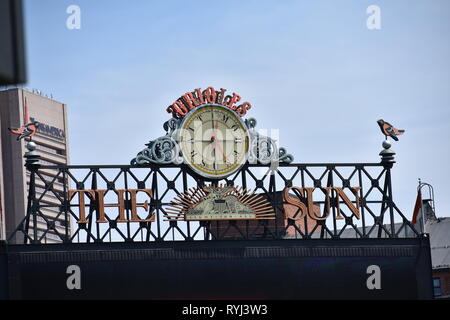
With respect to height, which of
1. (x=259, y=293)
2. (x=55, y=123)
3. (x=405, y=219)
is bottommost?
(x=259, y=293)

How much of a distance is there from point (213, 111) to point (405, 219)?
12.0m

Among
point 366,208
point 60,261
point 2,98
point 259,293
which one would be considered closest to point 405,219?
point 366,208

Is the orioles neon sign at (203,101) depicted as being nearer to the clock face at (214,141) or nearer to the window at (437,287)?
the clock face at (214,141)

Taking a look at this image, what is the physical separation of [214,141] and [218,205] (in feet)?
12.8

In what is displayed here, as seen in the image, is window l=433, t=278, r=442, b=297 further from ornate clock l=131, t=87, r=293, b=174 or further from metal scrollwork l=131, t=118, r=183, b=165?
metal scrollwork l=131, t=118, r=183, b=165

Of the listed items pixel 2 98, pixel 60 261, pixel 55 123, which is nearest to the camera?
pixel 60 261

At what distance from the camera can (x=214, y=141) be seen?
51219 millimetres

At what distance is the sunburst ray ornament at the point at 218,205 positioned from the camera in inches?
1919

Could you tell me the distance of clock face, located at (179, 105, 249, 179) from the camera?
165ft

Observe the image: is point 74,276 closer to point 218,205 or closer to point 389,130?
point 218,205

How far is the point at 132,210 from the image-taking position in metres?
48.8

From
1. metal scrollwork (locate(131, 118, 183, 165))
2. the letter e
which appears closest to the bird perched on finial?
metal scrollwork (locate(131, 118, 183, 165))
